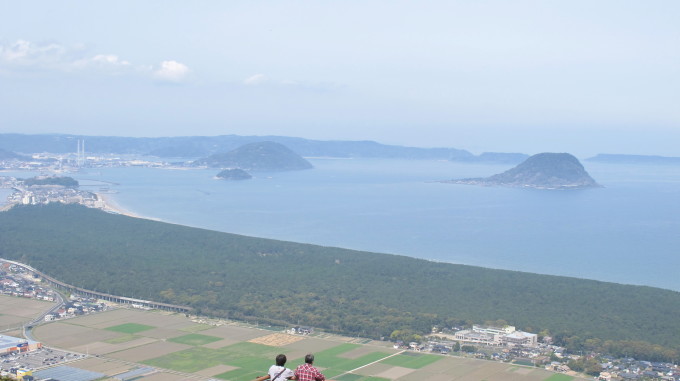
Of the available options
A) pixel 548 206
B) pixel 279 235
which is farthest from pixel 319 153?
pixel 279 235

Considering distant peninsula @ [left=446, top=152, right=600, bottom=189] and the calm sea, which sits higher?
distant peninsula @ [left=446, top=152, right=600, bottom=189]

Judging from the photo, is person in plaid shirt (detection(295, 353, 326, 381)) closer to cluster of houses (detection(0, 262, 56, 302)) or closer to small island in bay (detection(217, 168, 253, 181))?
cluster of houses (detection(0, 262, 56, 302))

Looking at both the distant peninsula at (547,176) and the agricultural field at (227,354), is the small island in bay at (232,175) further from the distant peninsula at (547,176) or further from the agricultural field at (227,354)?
the agricultural field at (227,354)

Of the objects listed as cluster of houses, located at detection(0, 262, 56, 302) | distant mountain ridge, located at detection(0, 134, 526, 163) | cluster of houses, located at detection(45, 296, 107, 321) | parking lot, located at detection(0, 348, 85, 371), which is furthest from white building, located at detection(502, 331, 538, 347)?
distant mountain ridge, located at detection(0, 134, 526, 163)

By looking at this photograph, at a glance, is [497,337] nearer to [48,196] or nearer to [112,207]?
[112,207]

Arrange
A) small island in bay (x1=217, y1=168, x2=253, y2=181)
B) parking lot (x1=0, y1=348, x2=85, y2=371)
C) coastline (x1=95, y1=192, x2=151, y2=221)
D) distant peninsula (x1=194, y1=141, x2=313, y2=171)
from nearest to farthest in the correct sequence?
1. parking lot (x1=0, y1=348, x2=85, y2=371)
2. coastline (x1=95, y1=192, x2=151, y2=221)
3. small island in bay (x1=217, y1=168, x2=253, y2=181)
4. distant peninsula (x1=194, y1=141, x2=313, y2=171)

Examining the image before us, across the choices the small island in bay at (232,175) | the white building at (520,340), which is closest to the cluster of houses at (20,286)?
the white building at (520,340)
